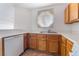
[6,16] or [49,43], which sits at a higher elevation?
[6,16]

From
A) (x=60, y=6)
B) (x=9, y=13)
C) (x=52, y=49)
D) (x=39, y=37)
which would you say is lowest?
(x=52, y=49)

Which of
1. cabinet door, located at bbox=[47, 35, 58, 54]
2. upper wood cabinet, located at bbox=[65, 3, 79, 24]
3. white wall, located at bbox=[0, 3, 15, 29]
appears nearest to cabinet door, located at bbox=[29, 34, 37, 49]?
cabinet door, located at bbox=[47, 35, 58, 54]

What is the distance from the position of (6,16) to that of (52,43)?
4.87ft

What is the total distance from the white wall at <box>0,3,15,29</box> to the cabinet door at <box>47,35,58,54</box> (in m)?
1.21

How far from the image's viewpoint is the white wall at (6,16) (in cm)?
338

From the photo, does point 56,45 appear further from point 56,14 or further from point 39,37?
point 56,14

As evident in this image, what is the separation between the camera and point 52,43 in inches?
127

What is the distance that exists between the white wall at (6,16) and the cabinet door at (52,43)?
1.21m

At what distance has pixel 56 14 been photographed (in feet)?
14.1

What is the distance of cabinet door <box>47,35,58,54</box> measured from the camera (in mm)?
3181

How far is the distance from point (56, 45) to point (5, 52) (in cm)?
157

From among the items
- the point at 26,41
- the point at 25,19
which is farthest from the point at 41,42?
the point at 25,19

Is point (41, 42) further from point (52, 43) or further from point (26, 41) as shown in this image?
point (26, 41)

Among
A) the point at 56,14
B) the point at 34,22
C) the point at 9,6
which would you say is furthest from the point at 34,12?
the point at 9,6
